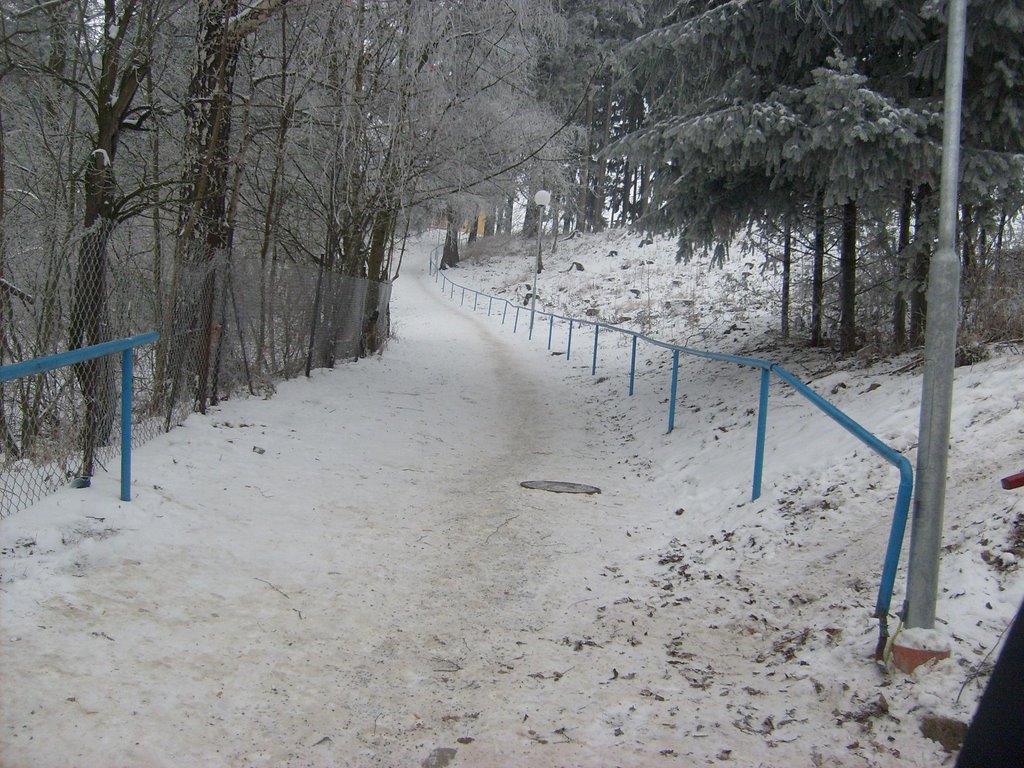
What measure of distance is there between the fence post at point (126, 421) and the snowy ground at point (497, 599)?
0.12 m

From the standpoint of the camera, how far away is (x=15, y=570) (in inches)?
143

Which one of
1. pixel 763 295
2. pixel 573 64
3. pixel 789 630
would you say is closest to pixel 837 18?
pixel 789 630

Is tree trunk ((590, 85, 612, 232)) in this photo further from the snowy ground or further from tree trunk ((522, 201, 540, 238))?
the snowy ground

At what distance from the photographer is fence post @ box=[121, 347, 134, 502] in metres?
4.64

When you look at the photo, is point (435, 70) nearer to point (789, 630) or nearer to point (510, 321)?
point (789, 630)

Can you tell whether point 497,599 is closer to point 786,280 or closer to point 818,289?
point 818,289

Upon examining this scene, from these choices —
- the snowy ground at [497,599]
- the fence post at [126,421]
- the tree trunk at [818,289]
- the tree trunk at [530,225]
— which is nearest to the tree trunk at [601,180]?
the tree trunk at [530,225]

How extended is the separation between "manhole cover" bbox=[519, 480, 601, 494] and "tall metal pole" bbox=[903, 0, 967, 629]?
3.78 meters

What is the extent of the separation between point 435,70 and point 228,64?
3161 millimetres

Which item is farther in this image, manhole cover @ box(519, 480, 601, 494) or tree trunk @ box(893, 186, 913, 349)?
tree trunk @ box(893, 186, 913, 349)

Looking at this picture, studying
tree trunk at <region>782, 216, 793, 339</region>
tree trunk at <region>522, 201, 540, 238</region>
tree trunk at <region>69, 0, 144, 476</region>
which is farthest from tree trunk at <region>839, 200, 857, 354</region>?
tree trunk at <region>522, 201, 540, 238</region>

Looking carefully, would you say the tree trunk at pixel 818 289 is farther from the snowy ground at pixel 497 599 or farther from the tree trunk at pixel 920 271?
the snowy ground at pixel 497 599

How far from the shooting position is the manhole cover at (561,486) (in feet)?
22.0

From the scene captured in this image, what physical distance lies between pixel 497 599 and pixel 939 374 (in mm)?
2550
